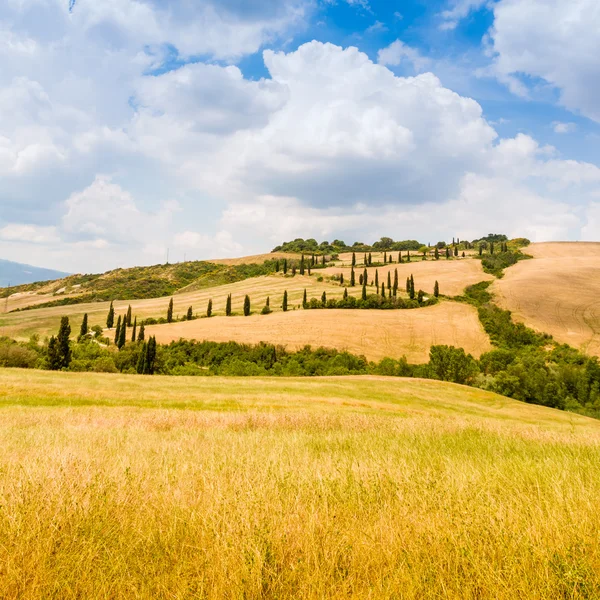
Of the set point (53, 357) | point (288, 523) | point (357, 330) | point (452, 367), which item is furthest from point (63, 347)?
point (288, 523)

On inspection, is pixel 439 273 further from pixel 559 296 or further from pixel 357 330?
pixel 357 330

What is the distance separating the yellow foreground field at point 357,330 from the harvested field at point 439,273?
22.5 metres

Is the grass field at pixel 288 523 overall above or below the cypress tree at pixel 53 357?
above

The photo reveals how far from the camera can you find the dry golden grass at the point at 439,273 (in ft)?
456

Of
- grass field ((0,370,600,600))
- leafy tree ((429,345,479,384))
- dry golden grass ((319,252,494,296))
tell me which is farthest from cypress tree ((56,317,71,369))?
dry golden grass ((319,252,494,296))

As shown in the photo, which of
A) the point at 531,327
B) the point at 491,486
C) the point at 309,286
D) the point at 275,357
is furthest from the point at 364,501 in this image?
the point at 309,286

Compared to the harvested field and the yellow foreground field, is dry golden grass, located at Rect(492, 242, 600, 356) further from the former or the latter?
the yellow foreground field

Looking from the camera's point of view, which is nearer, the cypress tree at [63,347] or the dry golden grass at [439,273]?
the cypress tree at [63,347]

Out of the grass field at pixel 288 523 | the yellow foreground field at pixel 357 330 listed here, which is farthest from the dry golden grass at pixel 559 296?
the grass field at pixel 288 523

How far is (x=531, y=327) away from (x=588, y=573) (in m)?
114

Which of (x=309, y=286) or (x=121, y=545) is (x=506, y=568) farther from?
(x=309, y=286)

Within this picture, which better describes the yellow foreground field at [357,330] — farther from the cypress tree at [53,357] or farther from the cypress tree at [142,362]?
the cypress tree at [53,357]

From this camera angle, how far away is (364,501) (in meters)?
5.33

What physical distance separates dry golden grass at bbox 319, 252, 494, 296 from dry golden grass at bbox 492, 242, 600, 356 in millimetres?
11014
